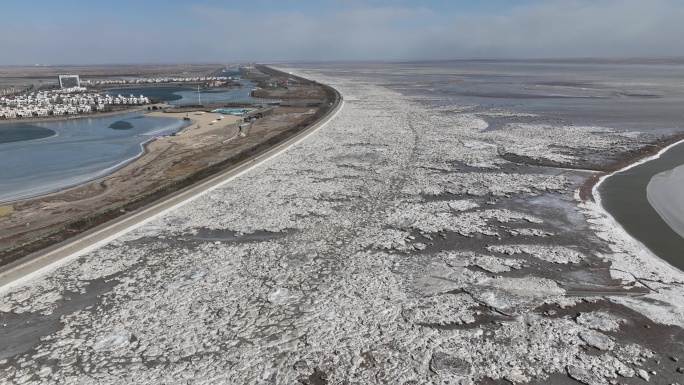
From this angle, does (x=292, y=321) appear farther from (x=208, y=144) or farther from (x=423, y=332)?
(x=208, y=144)

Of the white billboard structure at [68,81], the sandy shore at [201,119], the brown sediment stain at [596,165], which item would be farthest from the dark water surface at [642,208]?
the white billboard structure at [68,81]

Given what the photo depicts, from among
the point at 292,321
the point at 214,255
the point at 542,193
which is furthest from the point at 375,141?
the point at 292,321

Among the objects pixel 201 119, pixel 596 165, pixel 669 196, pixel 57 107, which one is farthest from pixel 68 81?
pixel 669 196

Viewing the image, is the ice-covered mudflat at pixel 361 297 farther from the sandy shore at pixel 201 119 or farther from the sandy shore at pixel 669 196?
the sandy shore at pixel 201 119

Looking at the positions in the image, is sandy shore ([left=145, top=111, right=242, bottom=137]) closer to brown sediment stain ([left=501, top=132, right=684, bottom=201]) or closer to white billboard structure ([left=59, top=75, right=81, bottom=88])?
brown sediment stain ([left=501, top=132, right=684, bottom=201])

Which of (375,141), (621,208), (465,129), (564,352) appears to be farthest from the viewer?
(465,129)

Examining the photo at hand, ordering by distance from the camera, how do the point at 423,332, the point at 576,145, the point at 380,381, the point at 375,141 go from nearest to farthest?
the point at 380,381
the point at 423,332
the point at 576,145
the point at 375,141

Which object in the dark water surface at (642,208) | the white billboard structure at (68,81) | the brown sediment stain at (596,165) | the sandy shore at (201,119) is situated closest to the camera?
the dark water surface at (642,208)

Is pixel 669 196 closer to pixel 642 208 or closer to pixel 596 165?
pixel 642 208
